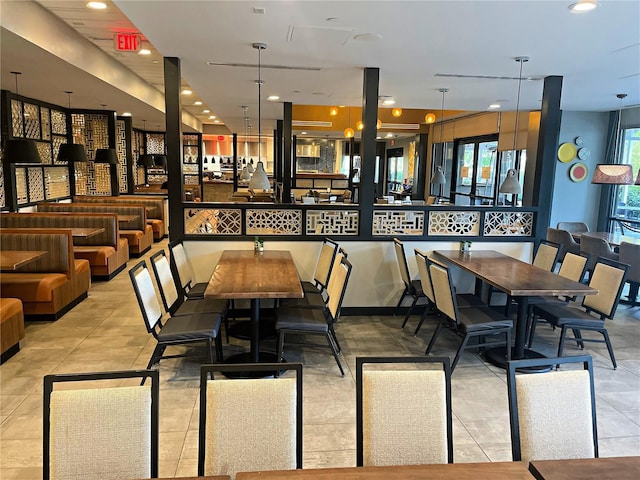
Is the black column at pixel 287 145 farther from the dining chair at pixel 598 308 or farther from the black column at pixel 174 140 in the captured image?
the dining chair at pixel 598 308

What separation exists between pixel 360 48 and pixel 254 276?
7.35 ft

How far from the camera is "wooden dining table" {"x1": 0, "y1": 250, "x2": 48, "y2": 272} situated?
390 centimetres

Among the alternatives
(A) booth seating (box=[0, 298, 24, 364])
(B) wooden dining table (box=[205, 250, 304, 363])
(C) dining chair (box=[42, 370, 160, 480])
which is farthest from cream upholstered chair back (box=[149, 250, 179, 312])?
(C) dining chair (box=[42, 370, 160, 480])

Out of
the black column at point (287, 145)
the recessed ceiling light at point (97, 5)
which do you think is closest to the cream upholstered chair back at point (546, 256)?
the black column at point (287, 145)

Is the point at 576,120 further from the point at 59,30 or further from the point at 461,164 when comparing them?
the point at 59,30

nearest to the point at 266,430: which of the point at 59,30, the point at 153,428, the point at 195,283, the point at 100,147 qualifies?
the point at 153,428

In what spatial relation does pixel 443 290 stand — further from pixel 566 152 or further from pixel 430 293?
pixel 566 152

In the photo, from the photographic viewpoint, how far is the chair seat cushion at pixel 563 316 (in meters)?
3.82

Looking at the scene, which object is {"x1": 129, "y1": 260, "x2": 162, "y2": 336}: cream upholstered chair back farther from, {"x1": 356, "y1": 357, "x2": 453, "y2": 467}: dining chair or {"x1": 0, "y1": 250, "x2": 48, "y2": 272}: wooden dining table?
{"x1": 356, "y1": 357, "x2": 453, "y2": 467}: dining chair

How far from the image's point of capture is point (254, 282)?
11.5 ft

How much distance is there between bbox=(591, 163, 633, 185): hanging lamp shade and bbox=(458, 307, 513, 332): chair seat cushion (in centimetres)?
384

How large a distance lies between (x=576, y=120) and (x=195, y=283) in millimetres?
6928

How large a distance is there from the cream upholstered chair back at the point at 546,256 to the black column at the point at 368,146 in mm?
1814

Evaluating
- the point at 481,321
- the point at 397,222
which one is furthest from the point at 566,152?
the point at 481,321
